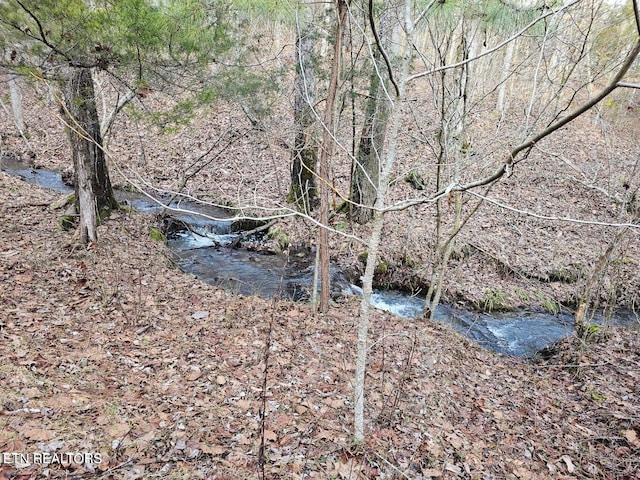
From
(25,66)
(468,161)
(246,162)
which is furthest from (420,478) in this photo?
(246,162)

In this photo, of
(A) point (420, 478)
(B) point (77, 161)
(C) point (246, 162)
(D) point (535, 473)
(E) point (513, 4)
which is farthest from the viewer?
(C) point (246, 162)

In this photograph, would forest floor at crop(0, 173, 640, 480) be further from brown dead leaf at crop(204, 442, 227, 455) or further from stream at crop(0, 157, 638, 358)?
stream at crop(0, 157, 638, 358)

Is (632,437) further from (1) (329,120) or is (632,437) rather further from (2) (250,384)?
(1) (329,120)

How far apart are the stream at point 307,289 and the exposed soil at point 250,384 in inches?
21.8

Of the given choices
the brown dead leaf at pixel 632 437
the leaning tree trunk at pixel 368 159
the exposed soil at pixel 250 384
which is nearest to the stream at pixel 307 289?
the exposed soil at pixel 250 384

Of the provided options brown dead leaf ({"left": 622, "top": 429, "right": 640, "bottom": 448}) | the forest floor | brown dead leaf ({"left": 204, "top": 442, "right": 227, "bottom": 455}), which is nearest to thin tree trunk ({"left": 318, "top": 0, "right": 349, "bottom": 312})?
the forest floor

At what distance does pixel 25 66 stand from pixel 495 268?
846 cm

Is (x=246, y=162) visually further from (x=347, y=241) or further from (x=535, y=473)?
(x=535, y=473)

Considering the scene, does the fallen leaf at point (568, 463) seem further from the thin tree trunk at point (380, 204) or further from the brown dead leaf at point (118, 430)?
the brown dead leaf at point (118, 430)

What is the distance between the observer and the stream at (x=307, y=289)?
6.58 meters

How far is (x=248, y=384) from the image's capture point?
386 cm

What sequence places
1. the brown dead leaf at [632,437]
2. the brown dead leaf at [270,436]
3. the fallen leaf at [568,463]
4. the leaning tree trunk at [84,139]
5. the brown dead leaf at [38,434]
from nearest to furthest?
the brown dead leaf at [38,434] < the brown dead leaf at [270,436] < the fallen leaf at [568,463] < the brown dead leaf at [632,437] < the leaning tree trunk at [84,139]

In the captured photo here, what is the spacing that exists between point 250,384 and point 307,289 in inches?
136

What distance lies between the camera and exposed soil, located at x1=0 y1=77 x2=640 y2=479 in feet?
9.62
